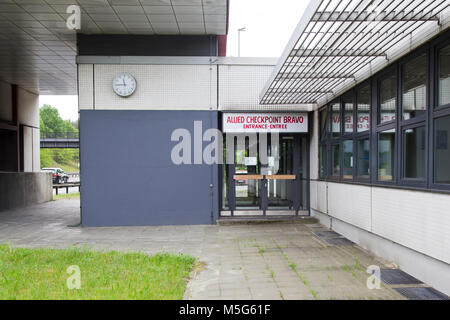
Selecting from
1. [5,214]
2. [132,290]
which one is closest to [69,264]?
[132,290]

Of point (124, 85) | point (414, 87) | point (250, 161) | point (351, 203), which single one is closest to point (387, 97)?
point (414, 87)

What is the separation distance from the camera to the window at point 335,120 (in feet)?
24.1

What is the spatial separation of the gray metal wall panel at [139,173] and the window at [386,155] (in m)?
4.09

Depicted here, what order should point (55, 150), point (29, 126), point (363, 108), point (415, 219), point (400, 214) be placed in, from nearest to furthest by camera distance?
point (415, 219), point (400, 214), point (363, 108), point (29, 126), point (55, 150)

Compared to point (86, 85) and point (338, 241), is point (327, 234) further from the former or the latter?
point (86, 85)

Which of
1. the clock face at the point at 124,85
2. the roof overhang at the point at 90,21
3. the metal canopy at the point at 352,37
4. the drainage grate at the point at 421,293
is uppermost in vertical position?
the roof overhang at the point at 90,21

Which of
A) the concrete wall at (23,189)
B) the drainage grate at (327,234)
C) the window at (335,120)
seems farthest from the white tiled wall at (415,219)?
the concrete wall at (23,189)

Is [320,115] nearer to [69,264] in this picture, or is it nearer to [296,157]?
[296,157]

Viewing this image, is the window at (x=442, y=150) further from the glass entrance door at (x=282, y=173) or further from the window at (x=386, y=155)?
the glass entrance door at (x=282, y=173)

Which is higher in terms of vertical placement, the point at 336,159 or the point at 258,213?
the point at 336,159

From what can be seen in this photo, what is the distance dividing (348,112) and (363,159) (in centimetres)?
120

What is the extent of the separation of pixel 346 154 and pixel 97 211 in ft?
19.9

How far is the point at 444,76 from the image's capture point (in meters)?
3.94

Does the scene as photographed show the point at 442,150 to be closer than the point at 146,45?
Yes
